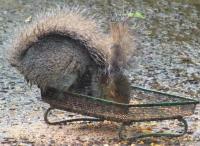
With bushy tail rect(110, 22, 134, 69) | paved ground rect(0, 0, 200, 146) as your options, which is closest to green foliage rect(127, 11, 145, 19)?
paved ground rect(0, 0, 200, 146)

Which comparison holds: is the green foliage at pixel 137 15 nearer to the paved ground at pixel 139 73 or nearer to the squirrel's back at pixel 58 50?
the paved ground at pixel 139 73

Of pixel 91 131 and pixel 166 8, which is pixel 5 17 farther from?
pixel 91 131

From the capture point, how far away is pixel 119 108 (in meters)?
5.50

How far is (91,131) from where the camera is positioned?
19.6 ft

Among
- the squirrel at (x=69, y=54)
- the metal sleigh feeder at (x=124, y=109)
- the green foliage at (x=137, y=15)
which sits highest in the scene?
the green foliage at (x=137, y=15)

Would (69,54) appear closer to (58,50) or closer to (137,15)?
(58,50)

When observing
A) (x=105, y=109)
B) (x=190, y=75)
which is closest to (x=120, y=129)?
(x=105, y=109)

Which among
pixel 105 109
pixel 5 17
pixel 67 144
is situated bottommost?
pixel 67 144

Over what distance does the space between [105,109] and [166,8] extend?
7.01 meters

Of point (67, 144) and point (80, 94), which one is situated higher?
point (80, 94)

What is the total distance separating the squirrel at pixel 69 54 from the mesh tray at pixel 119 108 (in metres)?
0.13

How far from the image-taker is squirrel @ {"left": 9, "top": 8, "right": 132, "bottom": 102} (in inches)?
221

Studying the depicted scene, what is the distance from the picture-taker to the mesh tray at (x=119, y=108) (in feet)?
18.0

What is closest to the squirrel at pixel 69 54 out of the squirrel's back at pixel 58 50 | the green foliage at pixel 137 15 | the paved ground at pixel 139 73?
the squirrel's back at pixel 58 50
